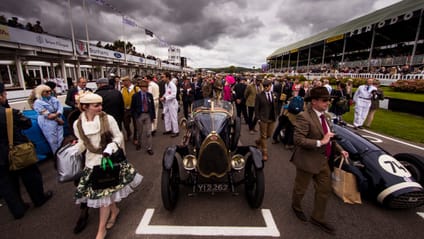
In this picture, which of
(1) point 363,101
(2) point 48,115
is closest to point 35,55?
(2) point 48,115


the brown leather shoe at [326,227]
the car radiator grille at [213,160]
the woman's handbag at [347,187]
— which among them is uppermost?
the car radiator grille at [213,160]

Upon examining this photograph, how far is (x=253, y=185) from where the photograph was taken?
285cm

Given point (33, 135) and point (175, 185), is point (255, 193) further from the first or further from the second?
point (33, 135)

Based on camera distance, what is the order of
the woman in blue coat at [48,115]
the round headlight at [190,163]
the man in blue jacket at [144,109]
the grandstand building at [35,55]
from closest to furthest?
the round headlight at [190,163], the woman in blue coat at [48,115], the man in blue jacket at [144,109], the grandstand building at [35,55]

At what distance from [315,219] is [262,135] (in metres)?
2.16

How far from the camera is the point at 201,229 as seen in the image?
237 cm

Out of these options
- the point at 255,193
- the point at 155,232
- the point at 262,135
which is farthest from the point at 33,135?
the point at 262,135

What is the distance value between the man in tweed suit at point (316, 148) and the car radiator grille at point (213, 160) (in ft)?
2.99

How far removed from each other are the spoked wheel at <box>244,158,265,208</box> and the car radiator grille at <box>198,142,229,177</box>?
1.52ft

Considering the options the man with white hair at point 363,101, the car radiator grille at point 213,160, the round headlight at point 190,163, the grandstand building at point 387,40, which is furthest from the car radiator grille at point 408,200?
the grandstand building at point 387,40

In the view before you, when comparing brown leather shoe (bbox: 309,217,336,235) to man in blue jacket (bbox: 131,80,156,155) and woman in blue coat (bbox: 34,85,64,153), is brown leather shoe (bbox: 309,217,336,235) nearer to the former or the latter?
man in blue jacket (bbox: 131,80,156,155)

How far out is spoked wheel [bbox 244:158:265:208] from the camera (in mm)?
2549

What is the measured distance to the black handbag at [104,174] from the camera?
2004mm

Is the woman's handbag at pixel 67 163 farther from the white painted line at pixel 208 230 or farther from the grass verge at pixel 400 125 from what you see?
the grass verge at pixel 400 125
